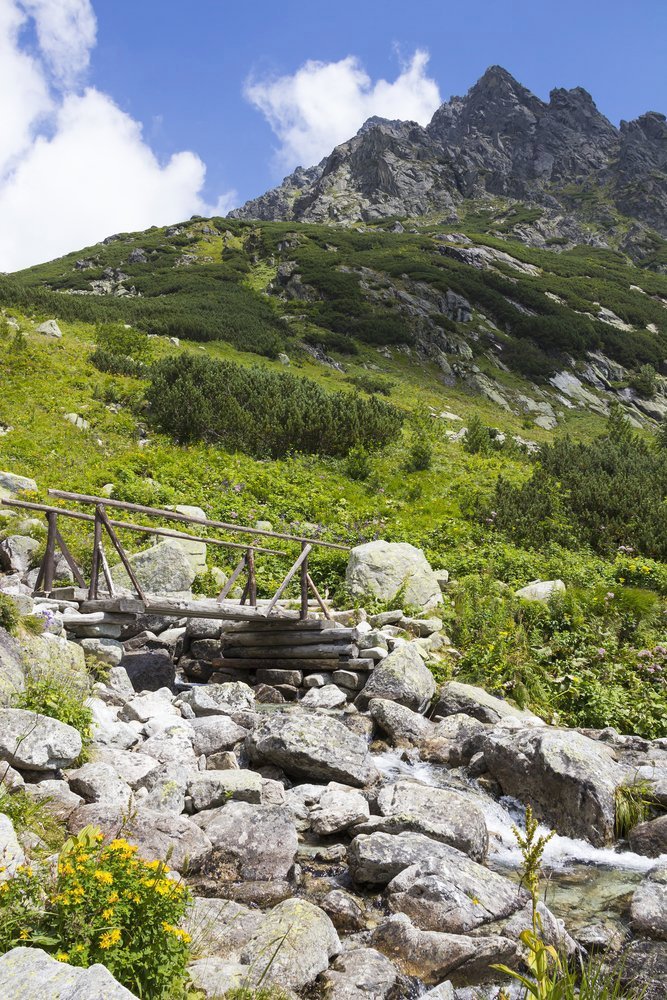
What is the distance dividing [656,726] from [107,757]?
8.00 meters

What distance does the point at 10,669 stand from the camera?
6.89 metres

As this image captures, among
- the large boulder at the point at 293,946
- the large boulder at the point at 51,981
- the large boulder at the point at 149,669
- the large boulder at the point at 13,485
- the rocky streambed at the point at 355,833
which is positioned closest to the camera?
the large boulder at the point at 51,981

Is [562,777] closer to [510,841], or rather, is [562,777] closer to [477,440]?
[510,841]

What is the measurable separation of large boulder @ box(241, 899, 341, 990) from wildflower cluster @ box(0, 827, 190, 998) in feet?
2.53

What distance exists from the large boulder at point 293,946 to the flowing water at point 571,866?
2.15m

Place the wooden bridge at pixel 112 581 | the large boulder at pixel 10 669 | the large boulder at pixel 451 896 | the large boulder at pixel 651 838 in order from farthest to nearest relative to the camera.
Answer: the wooden bridge at pixel 112 581 → the large boulder at pixel 651 838 → the large boulder at pixel 10 669 → the large boulder at pixel 451 896

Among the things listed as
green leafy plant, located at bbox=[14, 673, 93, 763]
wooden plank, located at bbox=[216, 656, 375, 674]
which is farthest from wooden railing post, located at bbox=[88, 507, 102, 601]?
wooden plank, located at bbox=[216, 656, 375, 674]

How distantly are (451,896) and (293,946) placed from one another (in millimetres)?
1584

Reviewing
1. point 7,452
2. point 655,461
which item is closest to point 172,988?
point 7,452

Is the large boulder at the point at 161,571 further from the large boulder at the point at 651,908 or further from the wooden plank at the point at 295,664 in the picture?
the large boulder at the point at 651,908

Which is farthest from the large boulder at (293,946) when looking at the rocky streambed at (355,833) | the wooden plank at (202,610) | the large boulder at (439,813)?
the wooden plank at (202,610)

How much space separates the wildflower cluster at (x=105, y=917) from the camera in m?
3.34

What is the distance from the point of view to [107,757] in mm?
6898

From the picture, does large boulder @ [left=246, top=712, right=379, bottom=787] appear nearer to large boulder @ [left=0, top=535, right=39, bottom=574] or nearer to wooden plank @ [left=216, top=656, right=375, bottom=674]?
wooden plank @ [left=216, top=656, right=375, bottom=674]
